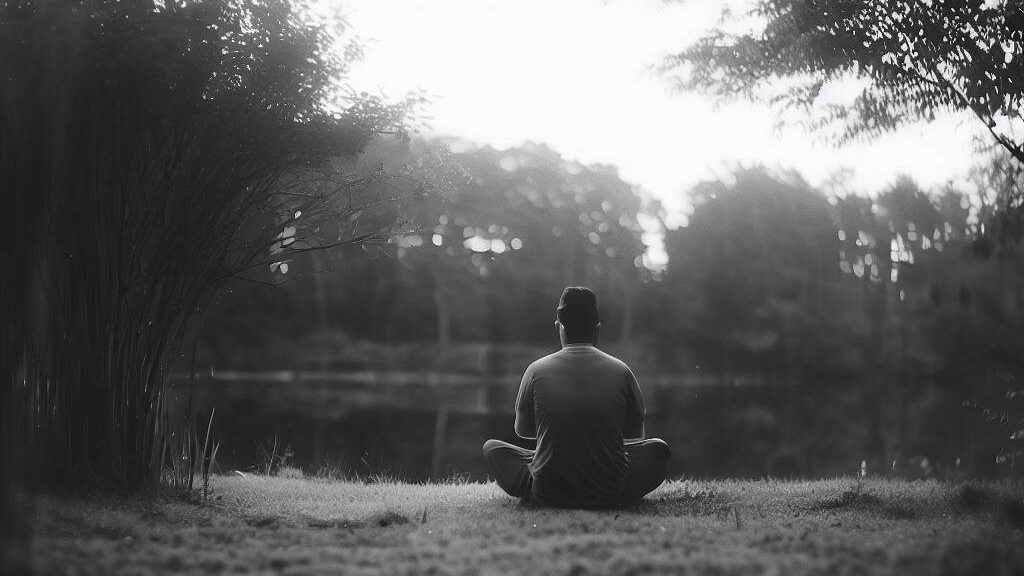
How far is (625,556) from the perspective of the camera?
392cm

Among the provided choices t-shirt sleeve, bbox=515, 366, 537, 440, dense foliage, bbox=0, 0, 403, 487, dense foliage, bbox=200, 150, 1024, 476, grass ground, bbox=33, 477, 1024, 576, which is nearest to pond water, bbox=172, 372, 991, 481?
dense foliage, bbox=0, 0, 403, 487

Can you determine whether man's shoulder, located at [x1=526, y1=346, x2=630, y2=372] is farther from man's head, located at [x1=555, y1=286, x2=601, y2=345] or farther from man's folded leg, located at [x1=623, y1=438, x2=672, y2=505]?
man's folded leg, located at [x1=623, y1=438, x2=672, y2=505]

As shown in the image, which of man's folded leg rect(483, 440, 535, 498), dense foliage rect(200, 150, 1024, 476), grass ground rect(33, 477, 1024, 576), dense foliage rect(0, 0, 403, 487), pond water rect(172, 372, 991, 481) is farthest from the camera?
dense foliage rect(200, 150, 1024, 476)

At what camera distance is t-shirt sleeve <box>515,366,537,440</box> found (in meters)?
5.88

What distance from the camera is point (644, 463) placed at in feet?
19.7

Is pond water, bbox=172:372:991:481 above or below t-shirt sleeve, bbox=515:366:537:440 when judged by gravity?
below

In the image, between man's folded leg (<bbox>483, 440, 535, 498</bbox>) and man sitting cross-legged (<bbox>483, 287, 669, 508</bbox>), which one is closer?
man sitting cross-legged (<bbox>483, 287, 669, 508</bbox>)

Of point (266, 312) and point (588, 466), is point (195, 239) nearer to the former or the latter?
point (588, 466)

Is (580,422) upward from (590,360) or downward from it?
downward

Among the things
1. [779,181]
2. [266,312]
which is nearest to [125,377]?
[266,312]

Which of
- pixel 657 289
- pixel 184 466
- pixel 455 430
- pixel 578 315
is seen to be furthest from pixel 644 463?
pixel 657 289

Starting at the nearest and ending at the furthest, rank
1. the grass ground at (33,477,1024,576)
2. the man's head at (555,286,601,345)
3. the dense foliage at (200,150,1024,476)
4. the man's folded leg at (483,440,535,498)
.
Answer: the grass ground at (33,477,1024,576)
the man's head at (555,286,601,345)
the man's folded leg at (483,440,535,498)
the dense foliage at (200,150,1024,476)

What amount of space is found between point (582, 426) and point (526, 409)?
1.63 feet

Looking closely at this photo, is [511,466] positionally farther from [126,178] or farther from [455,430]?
[455,430]
